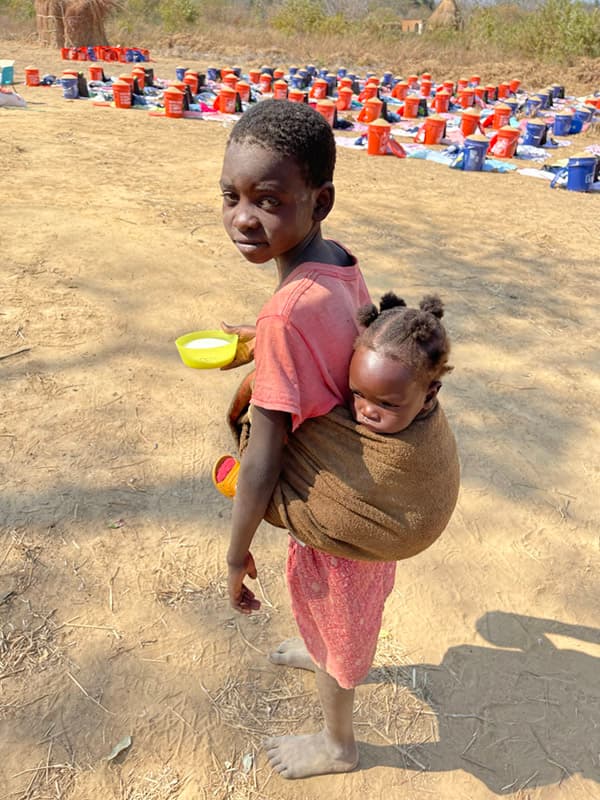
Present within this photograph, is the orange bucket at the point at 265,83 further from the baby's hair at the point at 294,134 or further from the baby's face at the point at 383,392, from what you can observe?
the baby's face at the point at 383,392

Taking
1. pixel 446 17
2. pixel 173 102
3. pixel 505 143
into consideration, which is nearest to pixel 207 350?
pixel 505 143

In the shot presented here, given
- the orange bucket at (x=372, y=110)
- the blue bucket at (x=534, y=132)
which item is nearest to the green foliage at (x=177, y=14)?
the orange bucket at (x=372, y=110)

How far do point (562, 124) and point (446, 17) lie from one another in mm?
21981

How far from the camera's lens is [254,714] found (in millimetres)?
1577

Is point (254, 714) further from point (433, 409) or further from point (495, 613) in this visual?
point (433, 409)

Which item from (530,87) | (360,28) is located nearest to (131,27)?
(360,28)

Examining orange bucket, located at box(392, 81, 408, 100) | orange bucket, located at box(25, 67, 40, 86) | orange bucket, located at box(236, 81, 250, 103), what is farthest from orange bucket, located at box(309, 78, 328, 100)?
orange bucket, located at box(25, 67, 40, 86)

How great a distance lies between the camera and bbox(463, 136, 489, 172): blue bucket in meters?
7.10

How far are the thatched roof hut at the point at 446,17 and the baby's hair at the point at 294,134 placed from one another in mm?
26430

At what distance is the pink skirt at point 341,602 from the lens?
1.16 metres

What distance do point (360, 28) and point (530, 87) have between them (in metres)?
9.75

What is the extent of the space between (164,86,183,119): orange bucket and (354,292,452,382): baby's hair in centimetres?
926

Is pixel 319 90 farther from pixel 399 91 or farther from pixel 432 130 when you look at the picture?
pixel 432 130

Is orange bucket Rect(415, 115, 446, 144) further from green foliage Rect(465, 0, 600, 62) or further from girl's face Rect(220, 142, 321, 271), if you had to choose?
green foliage Rect(465, 0, 600, 62)
